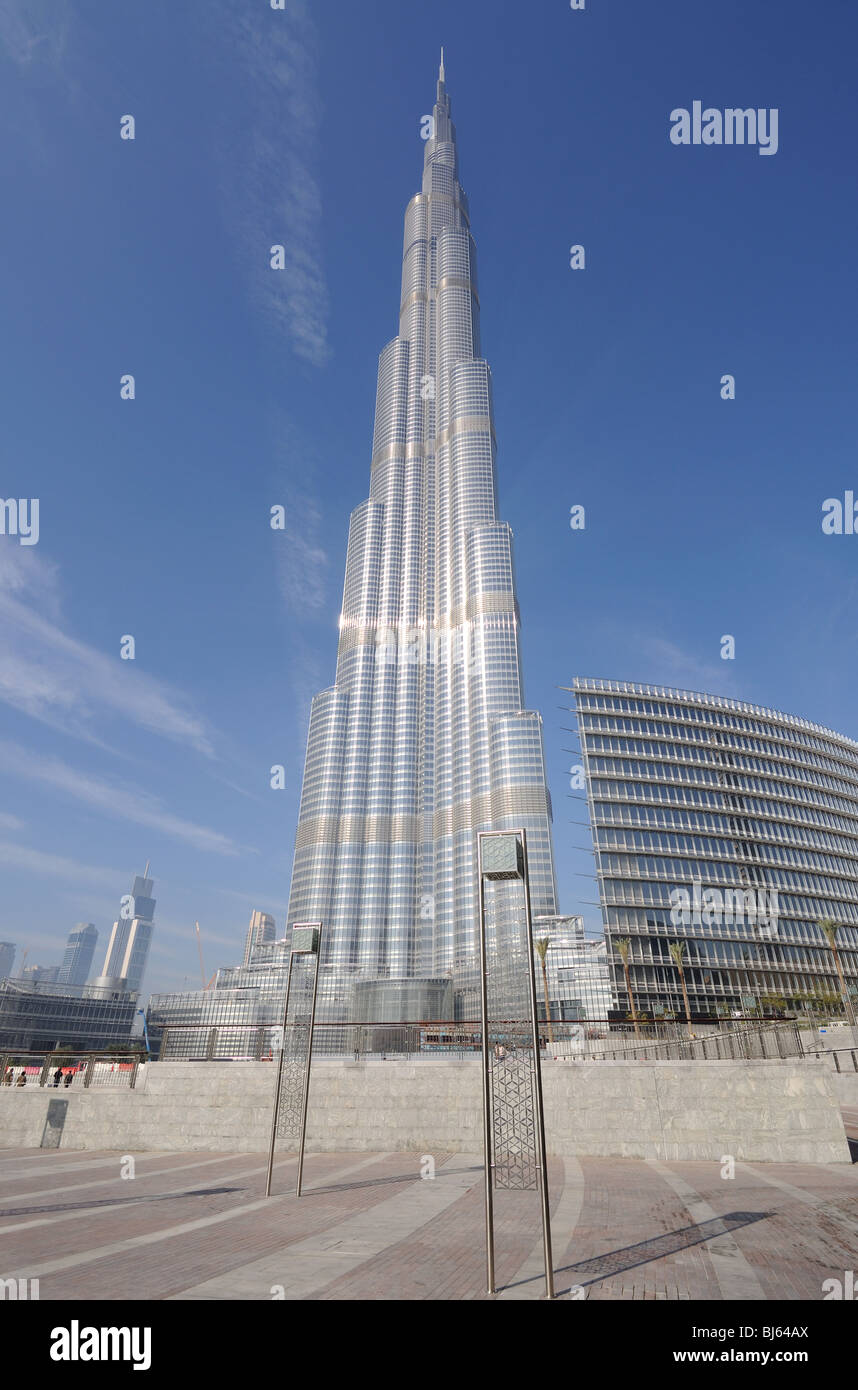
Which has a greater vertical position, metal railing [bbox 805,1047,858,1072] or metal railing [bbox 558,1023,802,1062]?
metal railing [bbox 558,1023,802,1062]

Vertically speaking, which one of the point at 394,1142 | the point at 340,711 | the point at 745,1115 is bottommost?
the point at 394,1142

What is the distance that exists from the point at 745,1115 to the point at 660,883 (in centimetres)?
8527

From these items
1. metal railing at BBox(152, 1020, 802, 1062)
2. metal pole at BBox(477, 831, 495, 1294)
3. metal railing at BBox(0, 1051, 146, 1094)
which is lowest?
metal railing at BBox(0, 1051, 146, 1094)

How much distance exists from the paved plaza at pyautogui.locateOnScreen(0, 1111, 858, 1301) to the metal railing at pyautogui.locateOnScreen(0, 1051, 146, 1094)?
4741 mm

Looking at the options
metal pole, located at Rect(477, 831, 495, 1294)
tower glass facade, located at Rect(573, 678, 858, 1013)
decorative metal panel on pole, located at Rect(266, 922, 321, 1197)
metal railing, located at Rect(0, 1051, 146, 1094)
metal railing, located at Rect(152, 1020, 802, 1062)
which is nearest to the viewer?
metal pole, located at Rect(477, 831, 495, 1294)

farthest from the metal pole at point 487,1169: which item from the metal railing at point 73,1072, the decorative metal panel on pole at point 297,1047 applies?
the metal railing at point 73,1072

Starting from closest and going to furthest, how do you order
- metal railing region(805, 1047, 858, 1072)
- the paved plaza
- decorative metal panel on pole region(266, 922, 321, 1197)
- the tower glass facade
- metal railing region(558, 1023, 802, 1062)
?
the paved plaza
decorative metal panel on pole region(266, 922, 321, 1197)
metal railing region(558, 1023, 802, 1062)
metal railing region(805, 1047, 858, 1072)
the tower glass facade

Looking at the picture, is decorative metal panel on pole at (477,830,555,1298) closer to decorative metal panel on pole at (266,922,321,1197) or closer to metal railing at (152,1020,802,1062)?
decorative metal panel on pole at (266,922,321,1197)

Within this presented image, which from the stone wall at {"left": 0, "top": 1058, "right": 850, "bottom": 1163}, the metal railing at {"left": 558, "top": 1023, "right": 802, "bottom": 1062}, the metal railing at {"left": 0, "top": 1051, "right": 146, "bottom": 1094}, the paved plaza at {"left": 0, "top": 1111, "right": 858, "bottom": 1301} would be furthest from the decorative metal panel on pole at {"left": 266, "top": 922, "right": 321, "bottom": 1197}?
the metal railing at {"left": 558, "top": 1023, "right": 802, "bottom": 1062}

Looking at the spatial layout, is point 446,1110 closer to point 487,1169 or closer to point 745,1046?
point 745,1046

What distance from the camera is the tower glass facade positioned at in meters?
95.6
